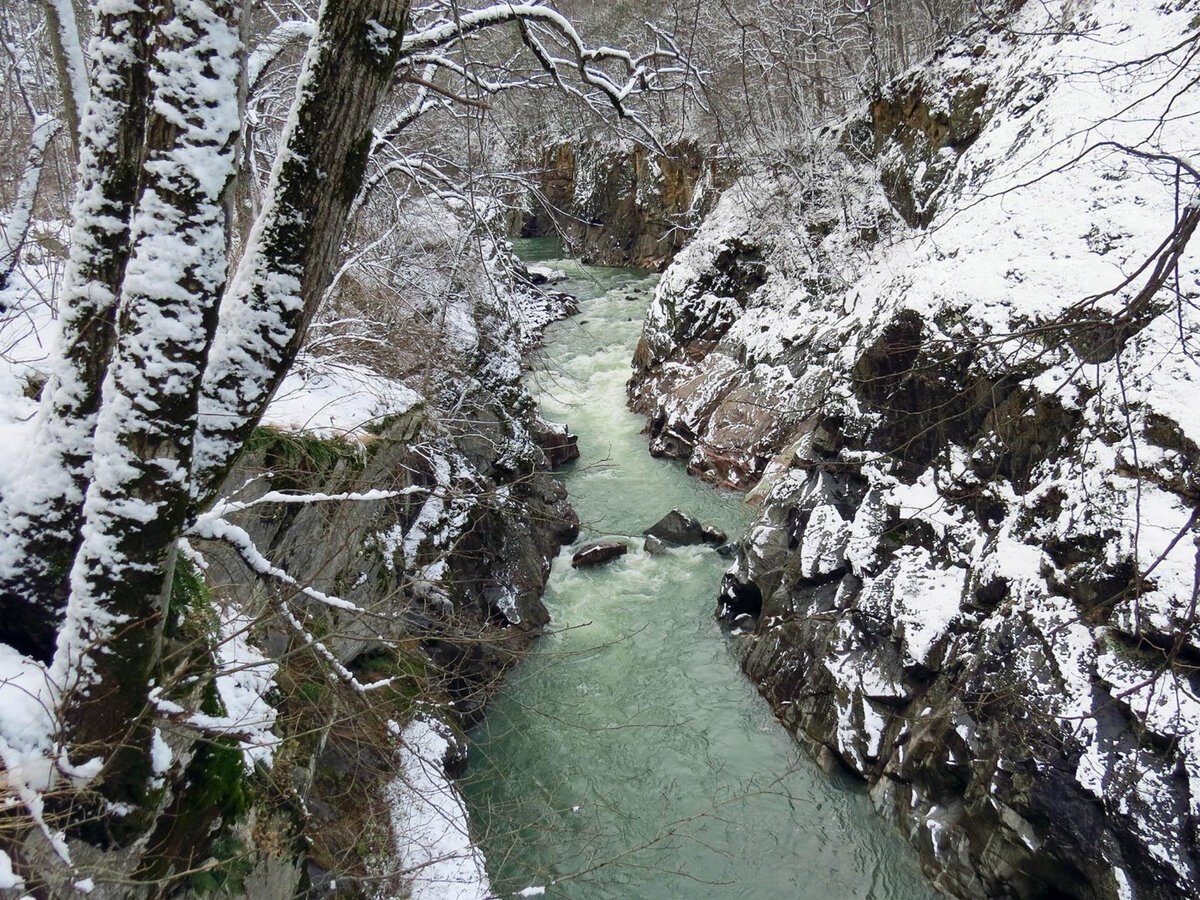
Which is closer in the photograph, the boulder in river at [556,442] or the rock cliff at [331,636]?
the rock cliff at [331,636]

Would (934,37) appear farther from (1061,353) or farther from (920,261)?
(1061,353)

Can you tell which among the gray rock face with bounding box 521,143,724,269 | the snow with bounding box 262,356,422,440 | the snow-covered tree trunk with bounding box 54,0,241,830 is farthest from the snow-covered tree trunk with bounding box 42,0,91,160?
the gray rock face with bounding box 521,143,724,269

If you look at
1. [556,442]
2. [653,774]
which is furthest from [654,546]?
[653,774]

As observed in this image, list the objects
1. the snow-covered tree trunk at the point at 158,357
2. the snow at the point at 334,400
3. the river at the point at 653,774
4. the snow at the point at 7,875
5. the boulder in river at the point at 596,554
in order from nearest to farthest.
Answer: the snow-covered tree trunk at the point at 158,357, the snow at the point at 7,875, the snow at the point at 334,400, the river at the point at 653,774, the boulder in river at the point at 596,554

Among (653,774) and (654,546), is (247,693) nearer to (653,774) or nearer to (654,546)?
(653,774)

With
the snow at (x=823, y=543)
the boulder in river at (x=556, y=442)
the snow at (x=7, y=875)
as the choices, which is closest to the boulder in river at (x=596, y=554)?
the boulder in river at (x=556, y=442)

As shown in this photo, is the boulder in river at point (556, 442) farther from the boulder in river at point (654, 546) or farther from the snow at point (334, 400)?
the snow at point (334, 400)

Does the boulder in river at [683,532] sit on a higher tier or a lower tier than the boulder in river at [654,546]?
higher
